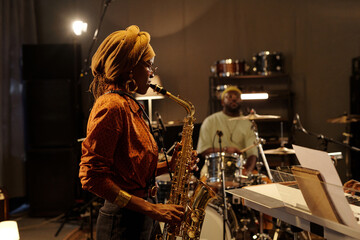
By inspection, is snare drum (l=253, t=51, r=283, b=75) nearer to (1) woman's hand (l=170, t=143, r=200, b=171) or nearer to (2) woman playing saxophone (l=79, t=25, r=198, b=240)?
(1) woman's hand (l=170, t=143, r=200, b=171)

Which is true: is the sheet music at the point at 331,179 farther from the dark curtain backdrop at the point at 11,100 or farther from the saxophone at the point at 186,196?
the dark curtain backdrop at the point at 11,100

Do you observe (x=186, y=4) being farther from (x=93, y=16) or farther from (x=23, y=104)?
(x=23, y=104)

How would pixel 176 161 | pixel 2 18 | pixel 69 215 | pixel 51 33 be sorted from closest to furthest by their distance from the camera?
pixel 176 161 → pixel 69 215 → pixel 2 18 → pixel 51 33

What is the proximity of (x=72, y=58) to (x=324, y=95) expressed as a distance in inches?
165

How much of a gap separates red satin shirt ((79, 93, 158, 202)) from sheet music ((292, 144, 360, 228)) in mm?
650

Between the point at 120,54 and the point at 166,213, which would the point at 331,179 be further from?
the point at 120,54

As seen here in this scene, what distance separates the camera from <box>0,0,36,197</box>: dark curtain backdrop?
550 cm

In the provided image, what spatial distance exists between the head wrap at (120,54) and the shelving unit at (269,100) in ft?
15.1

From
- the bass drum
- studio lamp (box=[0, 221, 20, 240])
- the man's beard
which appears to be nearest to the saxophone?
the bass drum

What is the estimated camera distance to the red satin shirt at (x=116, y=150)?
153cm

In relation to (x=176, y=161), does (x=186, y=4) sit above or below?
above

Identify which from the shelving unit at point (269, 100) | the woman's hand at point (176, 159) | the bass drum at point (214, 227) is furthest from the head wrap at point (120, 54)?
the shelving unit at point (269, 100)

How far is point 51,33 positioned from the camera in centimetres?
627

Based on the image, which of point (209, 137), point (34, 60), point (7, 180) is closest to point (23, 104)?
point (34, 60)
